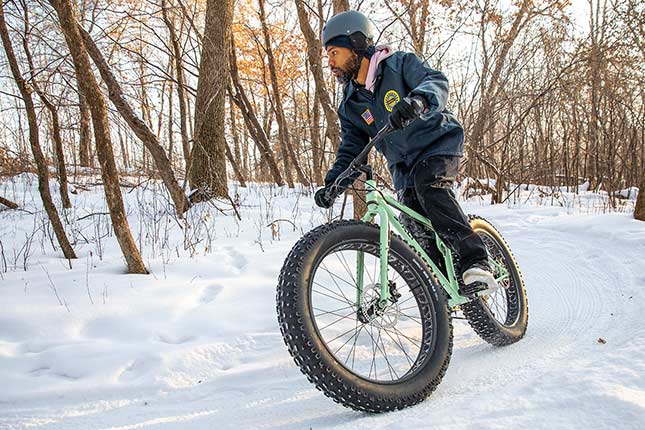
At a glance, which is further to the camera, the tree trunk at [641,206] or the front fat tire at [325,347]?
the tree trunk at [641,206]

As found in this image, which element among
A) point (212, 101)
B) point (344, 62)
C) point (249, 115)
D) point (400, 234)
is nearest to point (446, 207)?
point (400, 234)

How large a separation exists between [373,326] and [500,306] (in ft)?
3.88

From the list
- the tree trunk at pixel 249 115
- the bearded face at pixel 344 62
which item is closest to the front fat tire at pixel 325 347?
the bearded face at pixel 344 62

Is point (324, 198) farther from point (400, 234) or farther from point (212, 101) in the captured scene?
point (212, 101)

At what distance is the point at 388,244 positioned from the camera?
206cm

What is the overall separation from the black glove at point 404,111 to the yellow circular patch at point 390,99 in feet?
1.54

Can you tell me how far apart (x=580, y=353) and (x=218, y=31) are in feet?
23.7

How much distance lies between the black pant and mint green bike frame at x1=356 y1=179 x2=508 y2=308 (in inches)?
3.9

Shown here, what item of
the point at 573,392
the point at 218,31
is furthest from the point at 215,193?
the point at 573,392

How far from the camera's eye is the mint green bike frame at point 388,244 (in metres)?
2.03

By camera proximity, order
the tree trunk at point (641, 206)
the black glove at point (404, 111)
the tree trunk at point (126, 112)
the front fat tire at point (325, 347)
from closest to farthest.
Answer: the front fat tire at point (325, 347)
the black glove at point (404, 111)
the tree trunk at point (126, 112)
the tree trunk at point (641, 206)

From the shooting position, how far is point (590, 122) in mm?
11953

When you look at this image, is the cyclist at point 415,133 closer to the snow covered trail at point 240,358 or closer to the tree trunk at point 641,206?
Answer: the snow covered trail at point 240,358

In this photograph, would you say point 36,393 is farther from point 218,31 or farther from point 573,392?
point 218,31
